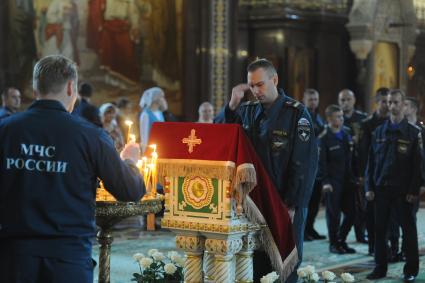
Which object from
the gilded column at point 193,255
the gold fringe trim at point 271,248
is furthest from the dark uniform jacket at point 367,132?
the gilded column at point 193,255

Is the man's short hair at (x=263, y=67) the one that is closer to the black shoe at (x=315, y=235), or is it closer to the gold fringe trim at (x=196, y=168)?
the gold fringe trim at (x=196, y=168)

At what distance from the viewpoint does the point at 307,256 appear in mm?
10086

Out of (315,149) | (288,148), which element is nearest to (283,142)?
(288,148)

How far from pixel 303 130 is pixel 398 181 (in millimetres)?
2853

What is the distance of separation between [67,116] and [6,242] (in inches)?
23.5

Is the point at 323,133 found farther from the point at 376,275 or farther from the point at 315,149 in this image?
the point at 315,149

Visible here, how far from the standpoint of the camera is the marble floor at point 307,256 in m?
8.82

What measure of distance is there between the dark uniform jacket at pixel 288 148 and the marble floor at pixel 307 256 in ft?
9.65

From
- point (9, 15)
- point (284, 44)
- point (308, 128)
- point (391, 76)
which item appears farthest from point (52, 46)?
point (308, 128)

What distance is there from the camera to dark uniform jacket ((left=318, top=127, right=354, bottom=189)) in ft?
35.0

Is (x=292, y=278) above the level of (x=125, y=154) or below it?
below

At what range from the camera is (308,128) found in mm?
5820

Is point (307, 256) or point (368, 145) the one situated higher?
point (368, 145)

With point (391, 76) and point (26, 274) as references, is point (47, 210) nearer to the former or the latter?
point (26, 274)
